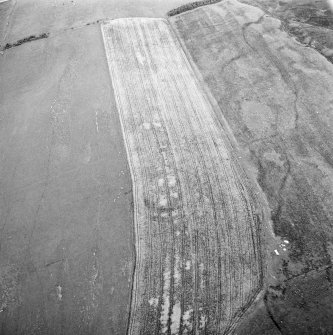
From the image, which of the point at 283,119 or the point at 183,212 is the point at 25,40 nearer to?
the point at 183,212

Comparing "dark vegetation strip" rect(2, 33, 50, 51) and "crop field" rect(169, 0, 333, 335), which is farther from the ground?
"dark vegetation strip" rect(2, 33, 50, 51)

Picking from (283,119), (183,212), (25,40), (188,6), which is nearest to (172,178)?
(183,212)

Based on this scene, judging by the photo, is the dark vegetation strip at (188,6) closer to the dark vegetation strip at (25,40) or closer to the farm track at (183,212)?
the farm track at (183,212)

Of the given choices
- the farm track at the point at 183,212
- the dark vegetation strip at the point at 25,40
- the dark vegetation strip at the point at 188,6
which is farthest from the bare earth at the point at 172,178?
the dark vegetation strip at the point at 188,6

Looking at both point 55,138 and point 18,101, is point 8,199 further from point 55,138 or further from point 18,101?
point 18,101

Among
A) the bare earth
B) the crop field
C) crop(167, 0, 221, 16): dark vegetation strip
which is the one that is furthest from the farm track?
crop(167, 0, 221, 16): dark vegetation strip

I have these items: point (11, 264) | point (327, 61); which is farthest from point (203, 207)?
point (327, 61)

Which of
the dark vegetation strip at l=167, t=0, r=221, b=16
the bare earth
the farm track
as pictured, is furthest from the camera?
the dark vegetation strip at l=167, t=0, r=221, b=16

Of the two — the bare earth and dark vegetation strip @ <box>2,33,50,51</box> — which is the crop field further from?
dark vegetation strip @ <box>2,33,50,51</box>
